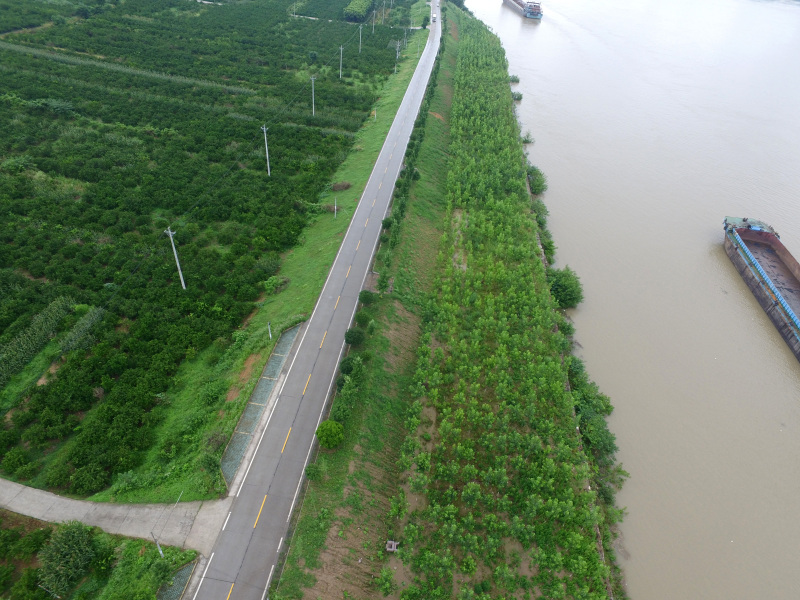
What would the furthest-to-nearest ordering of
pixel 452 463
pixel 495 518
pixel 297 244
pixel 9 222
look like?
→ pixel 297 244
pixel 9 222
pixel 452 463
pixel 495 518

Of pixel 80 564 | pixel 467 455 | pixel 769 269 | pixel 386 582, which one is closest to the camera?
pixel 80 564

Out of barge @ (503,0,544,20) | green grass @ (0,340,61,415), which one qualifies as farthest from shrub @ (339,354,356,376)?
barge @ (503,0,544,20)

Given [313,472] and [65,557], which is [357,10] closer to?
[313,472]

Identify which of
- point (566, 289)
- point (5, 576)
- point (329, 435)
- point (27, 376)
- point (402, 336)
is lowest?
A: point (5, 576)

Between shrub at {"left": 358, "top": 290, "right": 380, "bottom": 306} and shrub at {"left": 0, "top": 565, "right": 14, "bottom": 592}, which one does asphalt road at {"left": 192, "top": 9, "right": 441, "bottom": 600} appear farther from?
shrub at {"left": 0, "top": 565, "right": 14, "bottom": 592}

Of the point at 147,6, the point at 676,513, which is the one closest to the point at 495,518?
the point at 676,513

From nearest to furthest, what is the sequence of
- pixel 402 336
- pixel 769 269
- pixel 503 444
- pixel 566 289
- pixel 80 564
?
pixel 80 564, pixel 503 444, pixel 402 336, pixel 566 289, pixel 769 269

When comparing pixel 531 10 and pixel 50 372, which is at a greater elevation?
pixel 531 10

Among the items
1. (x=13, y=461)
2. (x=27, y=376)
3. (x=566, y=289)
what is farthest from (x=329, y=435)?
(x=566, y=289)

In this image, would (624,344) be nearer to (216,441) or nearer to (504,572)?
(504,572)
